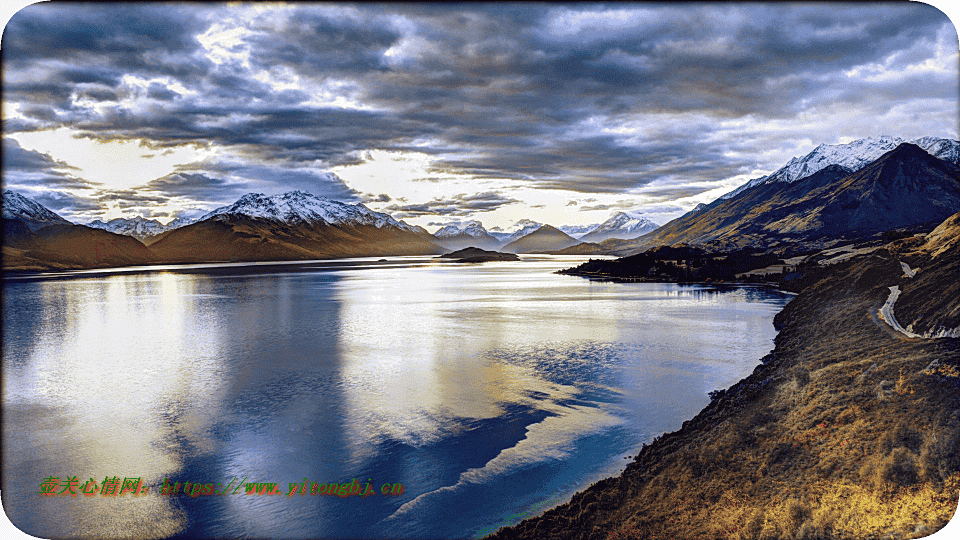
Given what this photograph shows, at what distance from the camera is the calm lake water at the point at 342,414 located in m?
12.3

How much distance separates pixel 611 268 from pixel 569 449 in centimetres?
10445

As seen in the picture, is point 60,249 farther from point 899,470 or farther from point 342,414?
point 899,470

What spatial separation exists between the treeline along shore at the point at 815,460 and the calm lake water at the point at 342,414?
1585 mm

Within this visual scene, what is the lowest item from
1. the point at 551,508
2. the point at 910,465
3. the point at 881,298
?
the point at 551,508

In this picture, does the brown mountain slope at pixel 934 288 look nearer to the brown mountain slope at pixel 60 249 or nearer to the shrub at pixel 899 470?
the shrub at pixel 899 470

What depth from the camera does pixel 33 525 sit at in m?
11.8

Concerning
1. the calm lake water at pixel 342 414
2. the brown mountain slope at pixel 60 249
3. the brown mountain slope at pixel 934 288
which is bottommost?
the calm lake water at pixel 342 414

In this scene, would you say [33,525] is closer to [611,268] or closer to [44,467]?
[44,467]

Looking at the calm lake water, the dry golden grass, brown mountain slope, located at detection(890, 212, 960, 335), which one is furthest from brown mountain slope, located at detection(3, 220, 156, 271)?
brown mountain slope, located at detection(890, 212, 960, 335)

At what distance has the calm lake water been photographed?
12344 mm

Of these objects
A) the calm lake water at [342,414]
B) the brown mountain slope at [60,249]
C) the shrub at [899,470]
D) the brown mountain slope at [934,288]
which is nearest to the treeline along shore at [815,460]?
the shrub at [899,470]

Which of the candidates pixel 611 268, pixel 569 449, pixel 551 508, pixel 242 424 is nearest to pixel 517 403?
pixel 569 449

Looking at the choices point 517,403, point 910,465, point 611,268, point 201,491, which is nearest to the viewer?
point 910,465

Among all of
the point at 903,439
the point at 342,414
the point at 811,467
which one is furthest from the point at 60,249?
the point at 903,439
